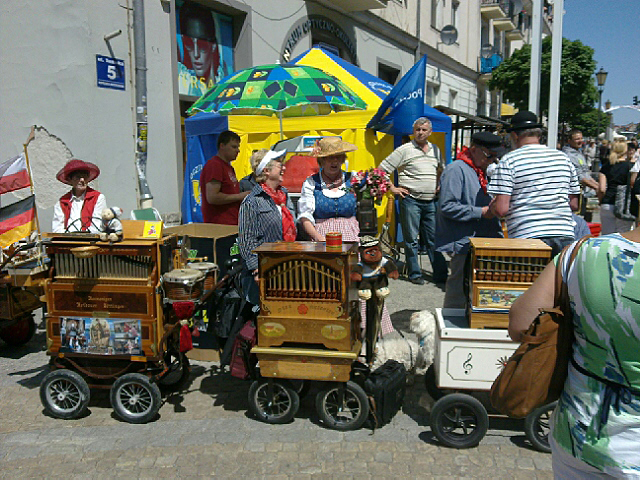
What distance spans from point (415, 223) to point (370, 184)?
2.43 metres

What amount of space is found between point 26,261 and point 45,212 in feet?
13.4

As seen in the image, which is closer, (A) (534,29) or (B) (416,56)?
(A) (534,29)

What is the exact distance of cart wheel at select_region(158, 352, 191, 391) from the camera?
4.20 metres

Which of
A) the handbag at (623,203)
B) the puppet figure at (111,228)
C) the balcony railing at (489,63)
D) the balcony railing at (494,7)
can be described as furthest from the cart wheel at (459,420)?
the balcony railing at (494,7)

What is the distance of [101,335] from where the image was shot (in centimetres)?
393

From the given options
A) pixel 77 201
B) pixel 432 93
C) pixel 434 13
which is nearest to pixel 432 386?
pixel 77 201

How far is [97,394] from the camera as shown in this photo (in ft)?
14.6

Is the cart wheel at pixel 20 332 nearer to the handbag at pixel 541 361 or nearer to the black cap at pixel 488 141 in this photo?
the black cap at pixel 488 141

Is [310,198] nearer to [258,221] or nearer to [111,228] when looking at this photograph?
[258,221]

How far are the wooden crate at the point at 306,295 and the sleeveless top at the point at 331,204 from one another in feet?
2.51

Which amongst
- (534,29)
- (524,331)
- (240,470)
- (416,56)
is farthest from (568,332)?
(416,56)

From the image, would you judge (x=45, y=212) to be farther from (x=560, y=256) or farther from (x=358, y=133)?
(x=560, y=256)

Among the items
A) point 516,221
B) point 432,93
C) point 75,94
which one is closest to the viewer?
point 516,221

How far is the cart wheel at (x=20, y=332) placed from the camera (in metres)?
5.39
